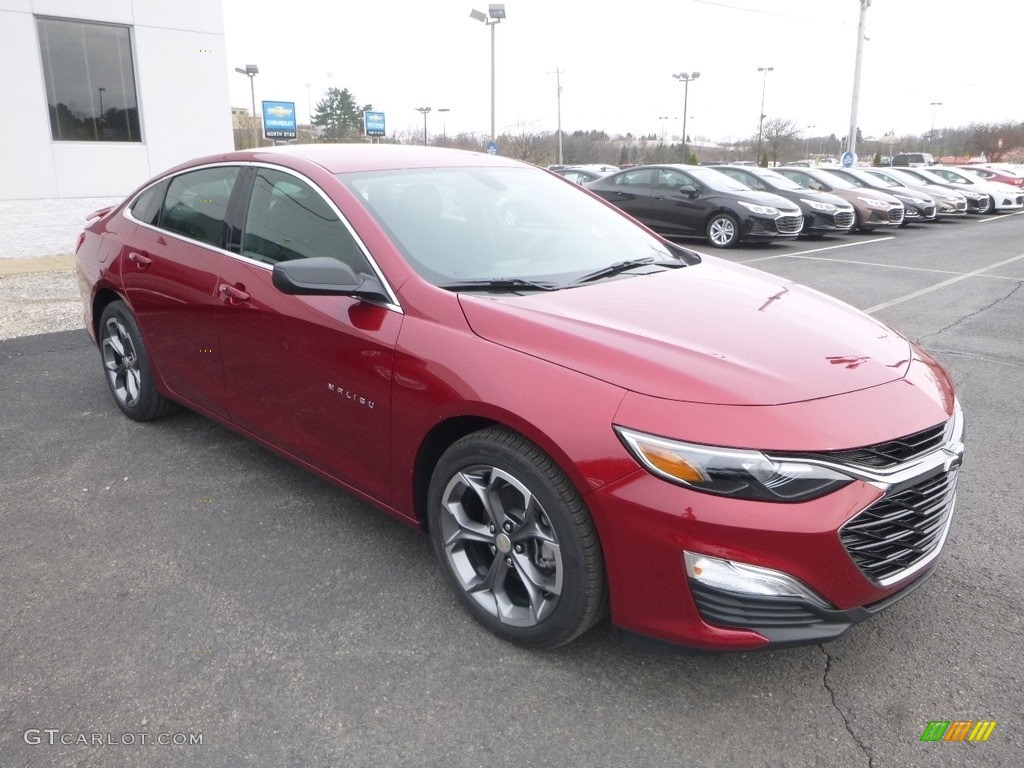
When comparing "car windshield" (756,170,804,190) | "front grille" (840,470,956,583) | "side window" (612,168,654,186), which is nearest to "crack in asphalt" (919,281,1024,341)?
"front grille" (840,470,956,583)

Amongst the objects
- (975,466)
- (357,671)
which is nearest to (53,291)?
(357,671)

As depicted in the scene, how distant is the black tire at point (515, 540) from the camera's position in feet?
7.89

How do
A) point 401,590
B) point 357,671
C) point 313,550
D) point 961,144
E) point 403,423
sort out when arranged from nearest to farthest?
point 357,671, point 403,423, point 401,590, point 313,550, point 961,144

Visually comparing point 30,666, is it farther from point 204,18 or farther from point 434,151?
point 204,18

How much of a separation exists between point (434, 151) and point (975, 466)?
10.5ft

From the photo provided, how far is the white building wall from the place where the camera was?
36.7 ft

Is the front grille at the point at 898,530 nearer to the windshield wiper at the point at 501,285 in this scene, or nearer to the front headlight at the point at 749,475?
the front headlight at the point at 749,475

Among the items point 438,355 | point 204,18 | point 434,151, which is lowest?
point 438,355

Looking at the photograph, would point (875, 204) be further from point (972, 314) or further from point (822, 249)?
point (972, 314)

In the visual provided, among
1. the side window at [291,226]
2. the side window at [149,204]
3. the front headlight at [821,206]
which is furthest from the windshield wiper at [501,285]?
the front headlight at [821,206]

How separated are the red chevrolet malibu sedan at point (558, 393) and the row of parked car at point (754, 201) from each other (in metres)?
9.31

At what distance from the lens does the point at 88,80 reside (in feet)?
39.1

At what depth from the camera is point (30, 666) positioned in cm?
259

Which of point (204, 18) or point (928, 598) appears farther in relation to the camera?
point (204, 18)
